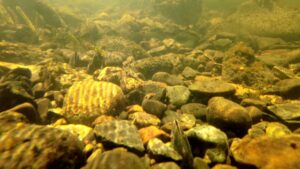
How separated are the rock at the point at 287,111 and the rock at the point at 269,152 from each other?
135 centimetres

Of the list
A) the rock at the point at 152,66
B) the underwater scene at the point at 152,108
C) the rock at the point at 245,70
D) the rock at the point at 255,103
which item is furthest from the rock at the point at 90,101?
the rock at the point at 245,70

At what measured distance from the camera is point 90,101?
217 inches

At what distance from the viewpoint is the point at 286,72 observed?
7.47m

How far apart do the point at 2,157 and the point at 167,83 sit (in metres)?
5.74

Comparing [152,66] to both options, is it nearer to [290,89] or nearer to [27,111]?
[290,89]

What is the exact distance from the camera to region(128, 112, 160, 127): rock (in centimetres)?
489

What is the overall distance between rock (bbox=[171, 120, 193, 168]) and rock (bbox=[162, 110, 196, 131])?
815 millimetres

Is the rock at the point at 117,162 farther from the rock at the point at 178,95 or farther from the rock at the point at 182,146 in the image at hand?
the rock at the point at 178,95

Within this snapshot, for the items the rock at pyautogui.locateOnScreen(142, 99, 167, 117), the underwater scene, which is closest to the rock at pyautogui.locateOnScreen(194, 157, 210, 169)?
the underwater scene

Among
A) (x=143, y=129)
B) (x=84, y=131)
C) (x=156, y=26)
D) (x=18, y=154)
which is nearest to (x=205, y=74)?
(x=143, y=129)

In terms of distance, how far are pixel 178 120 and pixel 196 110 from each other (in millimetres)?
783

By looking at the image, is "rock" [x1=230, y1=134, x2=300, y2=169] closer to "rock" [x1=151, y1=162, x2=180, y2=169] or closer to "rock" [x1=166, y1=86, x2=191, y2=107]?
"rock" [x1=151, y1=162, x2=180, y2=169]

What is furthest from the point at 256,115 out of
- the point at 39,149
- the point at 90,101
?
the point at 39,149

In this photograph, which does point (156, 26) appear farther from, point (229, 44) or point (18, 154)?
point (18, 154)
